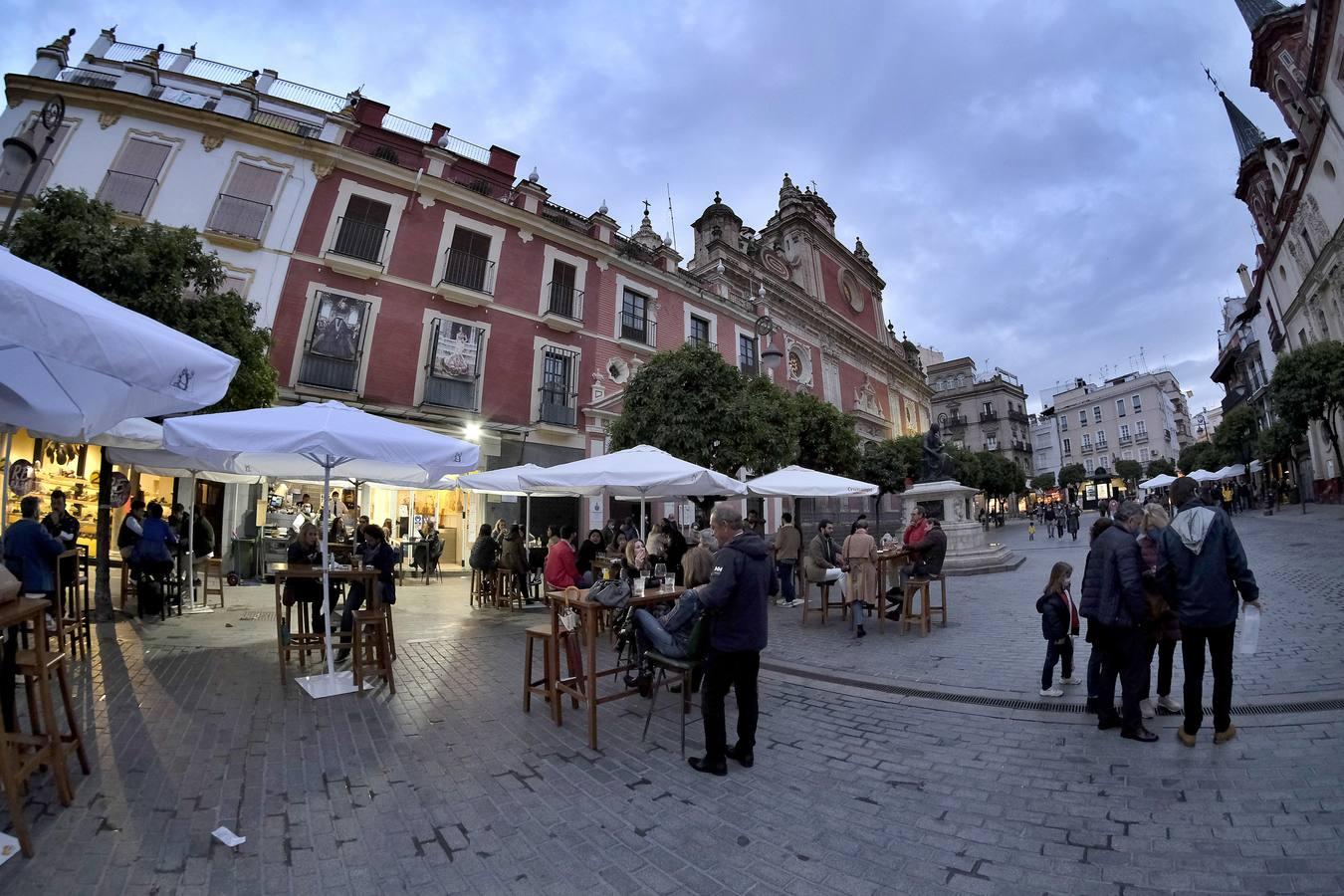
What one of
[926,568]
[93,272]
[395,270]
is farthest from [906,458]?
[93,272]

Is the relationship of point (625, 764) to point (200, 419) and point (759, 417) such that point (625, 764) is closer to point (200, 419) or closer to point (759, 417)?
point (200, 419)

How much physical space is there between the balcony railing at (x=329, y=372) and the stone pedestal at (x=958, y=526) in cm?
1626

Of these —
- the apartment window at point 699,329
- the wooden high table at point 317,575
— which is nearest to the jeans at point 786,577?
the wooden high table at point 317,575

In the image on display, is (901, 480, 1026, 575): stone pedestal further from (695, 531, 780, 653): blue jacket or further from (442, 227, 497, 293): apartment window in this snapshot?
(442, 227, 497, 293): apartment window

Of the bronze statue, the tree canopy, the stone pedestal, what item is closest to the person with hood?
the stone pedestal

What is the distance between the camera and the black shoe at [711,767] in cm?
349

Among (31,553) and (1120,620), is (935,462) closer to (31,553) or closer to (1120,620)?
(1120,620)

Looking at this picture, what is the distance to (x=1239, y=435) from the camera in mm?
32094

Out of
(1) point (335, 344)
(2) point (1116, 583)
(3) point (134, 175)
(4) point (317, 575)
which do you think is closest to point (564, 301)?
(1) point (335, 344)

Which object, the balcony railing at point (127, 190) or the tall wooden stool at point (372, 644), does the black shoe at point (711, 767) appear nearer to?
the tall wooden stool at point (372, 644)

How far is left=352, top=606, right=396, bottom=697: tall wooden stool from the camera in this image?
5086 mm

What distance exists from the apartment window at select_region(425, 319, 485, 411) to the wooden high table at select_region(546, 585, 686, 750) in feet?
43.0

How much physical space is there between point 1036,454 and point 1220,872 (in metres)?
89.3

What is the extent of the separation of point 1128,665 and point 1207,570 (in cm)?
85
